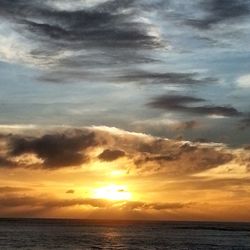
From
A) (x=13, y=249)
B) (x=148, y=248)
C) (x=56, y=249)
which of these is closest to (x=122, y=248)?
(x=148, y=248)

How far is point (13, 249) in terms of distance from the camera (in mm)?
85062

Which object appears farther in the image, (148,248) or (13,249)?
(148,248)

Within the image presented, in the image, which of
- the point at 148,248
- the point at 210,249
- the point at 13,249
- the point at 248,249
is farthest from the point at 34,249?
the point at 248,249

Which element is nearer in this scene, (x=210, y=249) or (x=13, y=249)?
(x=13, y=249)

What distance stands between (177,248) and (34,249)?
24.7 metres

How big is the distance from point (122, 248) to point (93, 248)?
5268 mm

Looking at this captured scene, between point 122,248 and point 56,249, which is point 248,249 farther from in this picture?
point 56,249

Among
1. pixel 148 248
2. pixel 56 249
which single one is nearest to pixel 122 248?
pixel 148 248

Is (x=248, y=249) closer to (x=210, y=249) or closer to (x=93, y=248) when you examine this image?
(x=210, y=249)

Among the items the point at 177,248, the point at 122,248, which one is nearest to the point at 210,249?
the point at 177,248

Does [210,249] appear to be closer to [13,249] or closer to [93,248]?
[93,248]

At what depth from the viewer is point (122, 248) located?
91.1m

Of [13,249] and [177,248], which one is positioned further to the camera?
[177,248]

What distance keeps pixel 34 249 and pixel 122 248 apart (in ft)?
48.4
